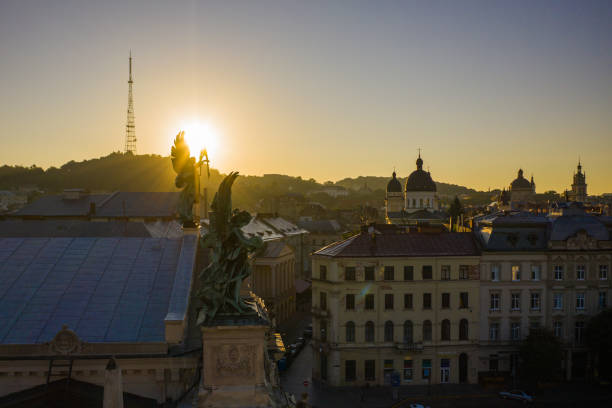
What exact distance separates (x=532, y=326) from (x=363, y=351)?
1591cm

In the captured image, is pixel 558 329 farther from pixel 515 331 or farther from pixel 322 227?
pixel 322 227

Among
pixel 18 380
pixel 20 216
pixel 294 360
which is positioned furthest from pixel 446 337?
pixel 20 216

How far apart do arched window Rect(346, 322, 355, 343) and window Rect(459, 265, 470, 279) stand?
1079 centimetres

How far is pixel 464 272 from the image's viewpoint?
4828cm

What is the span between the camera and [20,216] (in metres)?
87.9

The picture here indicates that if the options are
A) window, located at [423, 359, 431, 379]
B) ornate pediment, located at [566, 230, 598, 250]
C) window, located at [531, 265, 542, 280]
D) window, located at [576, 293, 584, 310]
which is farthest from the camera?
window, located at [576, 293, 584, 310]

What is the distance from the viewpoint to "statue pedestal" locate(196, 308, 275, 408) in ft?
55.4

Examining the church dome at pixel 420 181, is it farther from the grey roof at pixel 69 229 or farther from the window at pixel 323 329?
the window at pixel 323 329

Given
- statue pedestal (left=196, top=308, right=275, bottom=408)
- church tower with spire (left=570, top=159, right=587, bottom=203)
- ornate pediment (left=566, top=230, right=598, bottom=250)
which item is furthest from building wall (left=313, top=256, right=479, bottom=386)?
church tower with spire (left=570, top=159, right=587, bottom=203)

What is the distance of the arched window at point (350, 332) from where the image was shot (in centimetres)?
4728

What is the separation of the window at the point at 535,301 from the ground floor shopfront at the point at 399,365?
23.0 feet

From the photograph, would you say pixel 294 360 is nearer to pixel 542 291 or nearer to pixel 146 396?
pixel 542 291

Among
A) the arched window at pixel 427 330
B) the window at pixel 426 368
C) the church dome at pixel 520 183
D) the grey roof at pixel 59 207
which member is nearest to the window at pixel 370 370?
the window at pixel 426 368

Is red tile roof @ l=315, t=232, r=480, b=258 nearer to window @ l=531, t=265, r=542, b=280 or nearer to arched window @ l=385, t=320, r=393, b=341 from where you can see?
window @ l=531, t=265, r=542, b=280
